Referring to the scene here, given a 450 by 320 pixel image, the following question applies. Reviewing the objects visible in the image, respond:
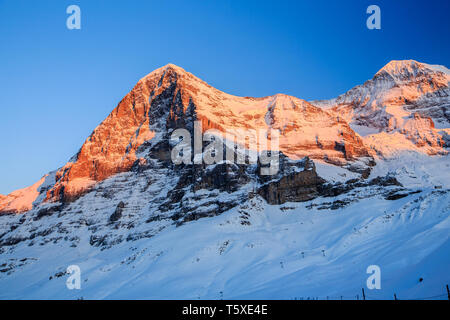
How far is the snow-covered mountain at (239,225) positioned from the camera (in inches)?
3516

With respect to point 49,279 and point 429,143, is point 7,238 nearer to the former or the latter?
point 49,279

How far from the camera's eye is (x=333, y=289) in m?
76.0

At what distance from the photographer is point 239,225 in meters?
128

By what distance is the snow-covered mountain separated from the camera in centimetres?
8929

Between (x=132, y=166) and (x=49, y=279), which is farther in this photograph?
(x=132, y=166)

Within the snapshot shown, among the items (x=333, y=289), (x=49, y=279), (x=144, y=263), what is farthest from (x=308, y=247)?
(x=49, y=279)

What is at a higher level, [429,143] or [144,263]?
[429,143]

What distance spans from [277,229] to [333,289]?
49387 mm
